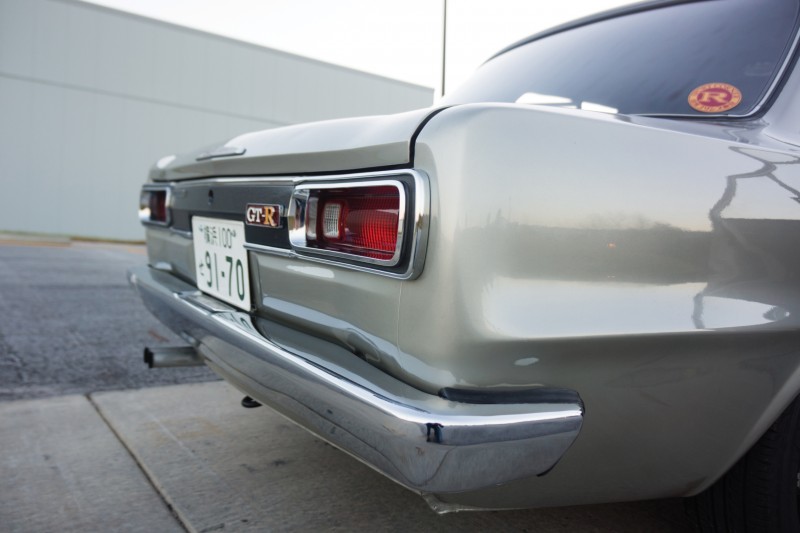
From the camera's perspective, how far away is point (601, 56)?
1.99 meters

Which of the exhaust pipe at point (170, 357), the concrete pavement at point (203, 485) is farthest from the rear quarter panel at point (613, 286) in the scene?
the exhaust pipe at point (170, 357)

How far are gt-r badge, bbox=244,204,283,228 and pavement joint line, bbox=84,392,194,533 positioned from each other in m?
0.89

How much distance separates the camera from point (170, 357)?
6.97ft

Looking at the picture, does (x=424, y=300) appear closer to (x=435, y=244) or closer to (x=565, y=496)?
(x=435, y=244)

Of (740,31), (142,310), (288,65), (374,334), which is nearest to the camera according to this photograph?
(374,334)

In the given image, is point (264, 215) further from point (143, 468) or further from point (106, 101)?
point (106, 101)

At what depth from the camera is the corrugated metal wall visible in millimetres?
13977

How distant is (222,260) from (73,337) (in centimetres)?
258

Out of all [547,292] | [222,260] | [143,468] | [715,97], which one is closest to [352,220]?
[547,292]

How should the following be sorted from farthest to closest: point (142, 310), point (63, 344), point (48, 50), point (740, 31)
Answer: point (48, 50), point (142, 310), point (63, 344), point (740, 31)

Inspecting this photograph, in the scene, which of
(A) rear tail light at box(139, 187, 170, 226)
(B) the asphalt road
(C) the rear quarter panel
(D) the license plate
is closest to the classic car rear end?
(C) the rear quarter panel

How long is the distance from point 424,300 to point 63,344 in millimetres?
3316

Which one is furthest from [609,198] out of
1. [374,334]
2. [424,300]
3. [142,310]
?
[142,310]

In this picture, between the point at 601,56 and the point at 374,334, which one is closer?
the point at 374,334
